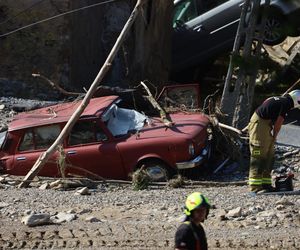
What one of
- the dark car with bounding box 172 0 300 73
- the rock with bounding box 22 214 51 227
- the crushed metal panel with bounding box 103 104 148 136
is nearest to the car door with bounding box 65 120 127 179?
the crushed metal panel with bounding box 103 104 148 136

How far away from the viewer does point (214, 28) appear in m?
17.5

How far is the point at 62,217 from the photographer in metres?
8.92

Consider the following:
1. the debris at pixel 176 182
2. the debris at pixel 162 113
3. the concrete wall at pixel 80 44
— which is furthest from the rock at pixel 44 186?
the concrete wall at pixel 80 44

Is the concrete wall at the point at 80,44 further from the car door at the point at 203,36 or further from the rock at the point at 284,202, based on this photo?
the rock at the point at 284,202

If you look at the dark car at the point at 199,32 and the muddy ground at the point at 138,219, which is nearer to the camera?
the muddy ground at the point at 138,219

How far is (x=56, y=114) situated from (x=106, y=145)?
1.22 meters

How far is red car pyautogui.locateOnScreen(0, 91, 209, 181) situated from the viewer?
1155cm

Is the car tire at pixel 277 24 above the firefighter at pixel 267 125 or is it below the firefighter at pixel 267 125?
above

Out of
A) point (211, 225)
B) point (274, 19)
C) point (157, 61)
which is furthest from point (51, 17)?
point (274, 19)

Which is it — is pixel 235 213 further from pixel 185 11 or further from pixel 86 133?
pixel 185 11

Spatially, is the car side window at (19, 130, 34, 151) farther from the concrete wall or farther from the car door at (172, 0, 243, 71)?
the car door at (172, 0, 243, 71)

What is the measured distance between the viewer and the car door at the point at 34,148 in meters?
11.9

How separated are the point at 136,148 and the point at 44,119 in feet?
5.59

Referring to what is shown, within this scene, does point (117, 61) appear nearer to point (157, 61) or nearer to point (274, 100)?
point (157, 61)
